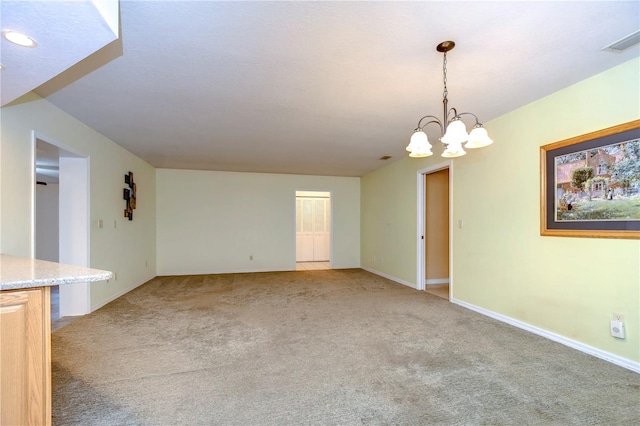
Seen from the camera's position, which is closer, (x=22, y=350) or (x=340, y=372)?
(x=22, y=350)

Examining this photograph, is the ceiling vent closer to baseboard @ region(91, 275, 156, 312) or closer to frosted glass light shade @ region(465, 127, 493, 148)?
frosted glass light shade @ region(465, 127, 493, 148)

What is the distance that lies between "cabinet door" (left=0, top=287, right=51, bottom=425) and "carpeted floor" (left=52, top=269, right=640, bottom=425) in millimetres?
430

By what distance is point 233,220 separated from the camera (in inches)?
262

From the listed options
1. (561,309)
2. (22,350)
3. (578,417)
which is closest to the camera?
(22,350)

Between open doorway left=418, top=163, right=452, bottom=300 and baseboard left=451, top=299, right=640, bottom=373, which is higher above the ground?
open doorway left=418, top=163, right=452, bottom=300

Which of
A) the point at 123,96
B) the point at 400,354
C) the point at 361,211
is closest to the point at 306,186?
the point at 361,211

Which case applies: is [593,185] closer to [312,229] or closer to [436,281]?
[436,281]

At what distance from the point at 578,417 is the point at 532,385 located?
324mm

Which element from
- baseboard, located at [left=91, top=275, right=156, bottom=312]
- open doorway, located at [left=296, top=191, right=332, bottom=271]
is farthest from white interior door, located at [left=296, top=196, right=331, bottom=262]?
baseboard, located at [left=91, top=275, right=156, bottom=312]

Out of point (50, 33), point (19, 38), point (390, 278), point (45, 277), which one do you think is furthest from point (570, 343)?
point (19, 38)

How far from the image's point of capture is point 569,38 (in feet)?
6.31

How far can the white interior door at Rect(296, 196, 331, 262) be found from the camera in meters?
8.70

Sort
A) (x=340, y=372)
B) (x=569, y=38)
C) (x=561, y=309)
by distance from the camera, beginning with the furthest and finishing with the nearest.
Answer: (x=561, y=309) → (x=340, y=372) → (x=569, y=38)

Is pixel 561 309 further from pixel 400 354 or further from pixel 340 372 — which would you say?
pixel 340 372
